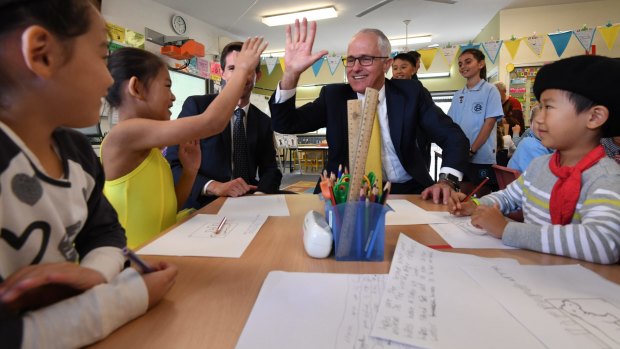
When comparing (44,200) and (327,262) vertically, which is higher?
(44,200)

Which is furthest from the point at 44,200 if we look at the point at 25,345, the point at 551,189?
the point at 551,189

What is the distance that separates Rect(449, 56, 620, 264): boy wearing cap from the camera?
70cm

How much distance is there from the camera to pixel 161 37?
16.8 ft

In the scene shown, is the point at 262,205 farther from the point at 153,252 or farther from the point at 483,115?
the point at 483,115

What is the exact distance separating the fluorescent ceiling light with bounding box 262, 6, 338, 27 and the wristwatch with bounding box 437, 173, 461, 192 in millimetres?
4551

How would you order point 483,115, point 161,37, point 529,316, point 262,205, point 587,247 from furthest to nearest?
point 161,37
point 483,115
point 262,205
point 587,247
point 529,316

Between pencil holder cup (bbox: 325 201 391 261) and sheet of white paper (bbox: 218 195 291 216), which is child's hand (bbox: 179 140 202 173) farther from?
pencil holder cup (bbox: 325 201 391 261)

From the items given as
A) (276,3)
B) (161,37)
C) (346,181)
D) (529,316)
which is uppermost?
(276,3)

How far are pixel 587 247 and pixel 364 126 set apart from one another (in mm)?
487

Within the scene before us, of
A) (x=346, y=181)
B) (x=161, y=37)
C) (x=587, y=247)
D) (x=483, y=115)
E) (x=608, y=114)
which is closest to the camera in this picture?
(x=587, y=247)

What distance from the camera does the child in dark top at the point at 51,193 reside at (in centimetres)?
39

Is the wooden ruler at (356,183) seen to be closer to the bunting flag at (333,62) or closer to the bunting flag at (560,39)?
the bunting flag at (333,62)

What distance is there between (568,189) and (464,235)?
282mm

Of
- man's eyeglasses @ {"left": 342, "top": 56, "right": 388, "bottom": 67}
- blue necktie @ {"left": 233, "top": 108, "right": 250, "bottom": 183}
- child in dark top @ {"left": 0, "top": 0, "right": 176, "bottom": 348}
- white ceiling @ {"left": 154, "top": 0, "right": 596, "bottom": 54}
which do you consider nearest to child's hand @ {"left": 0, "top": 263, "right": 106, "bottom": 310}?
child in dark top @ {"left": 0, "top": 0, "right": 176, "bottom": 348}
